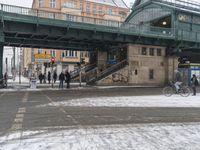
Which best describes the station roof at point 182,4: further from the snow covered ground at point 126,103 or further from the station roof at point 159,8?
the snow covered ground at point 126,103

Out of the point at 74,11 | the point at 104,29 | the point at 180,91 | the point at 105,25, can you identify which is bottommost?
the point at 180,91

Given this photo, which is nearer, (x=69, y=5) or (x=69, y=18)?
(x=69, y=18)

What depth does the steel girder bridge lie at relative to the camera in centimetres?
3534

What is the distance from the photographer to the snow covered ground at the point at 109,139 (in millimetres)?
7465

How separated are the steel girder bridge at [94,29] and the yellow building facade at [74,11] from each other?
80.1 feet

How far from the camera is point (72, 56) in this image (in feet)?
280

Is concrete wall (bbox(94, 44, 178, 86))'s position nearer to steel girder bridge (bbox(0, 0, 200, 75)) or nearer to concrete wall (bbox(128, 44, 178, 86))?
concrete wall (bbox(128, 44, 178, 86))

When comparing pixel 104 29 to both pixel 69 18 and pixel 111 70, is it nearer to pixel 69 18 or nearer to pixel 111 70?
pixel 69 18

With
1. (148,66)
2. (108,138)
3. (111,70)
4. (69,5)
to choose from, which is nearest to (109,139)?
(108,138)

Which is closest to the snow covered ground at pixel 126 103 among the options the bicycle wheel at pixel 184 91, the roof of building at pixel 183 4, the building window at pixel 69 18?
the bicycle wheel at pixel 184 91

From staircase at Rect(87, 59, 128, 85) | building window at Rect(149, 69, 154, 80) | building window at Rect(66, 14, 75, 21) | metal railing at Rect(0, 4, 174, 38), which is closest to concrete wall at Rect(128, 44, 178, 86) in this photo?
building window at Rect(149, 69, 154, 80)

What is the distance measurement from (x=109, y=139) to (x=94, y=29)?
32.6 m

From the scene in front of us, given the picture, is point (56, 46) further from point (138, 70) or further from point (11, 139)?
point (11, 139)

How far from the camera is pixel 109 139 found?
835 cm
